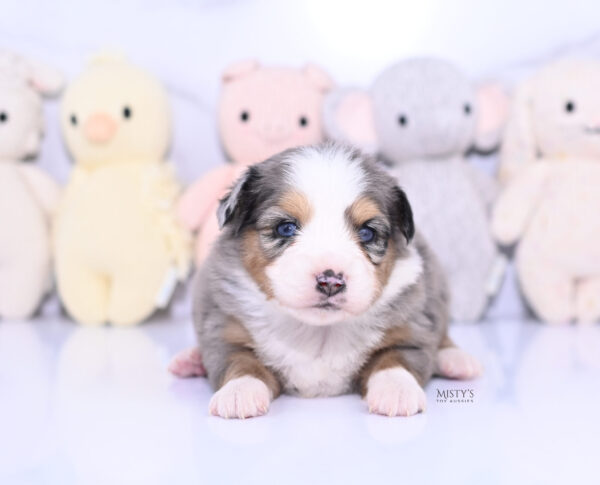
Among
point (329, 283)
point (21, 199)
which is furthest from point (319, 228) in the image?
point (21, 199)

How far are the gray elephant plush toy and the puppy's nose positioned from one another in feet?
4.98

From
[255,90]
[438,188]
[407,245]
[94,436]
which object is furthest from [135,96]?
[94,436]

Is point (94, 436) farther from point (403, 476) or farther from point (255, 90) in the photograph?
point (255, 90)

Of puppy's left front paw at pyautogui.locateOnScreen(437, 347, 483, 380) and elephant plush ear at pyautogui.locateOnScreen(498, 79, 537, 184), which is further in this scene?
elephant plush ear at pyautogui.locateOnScreen(498, 79, 537, 184)

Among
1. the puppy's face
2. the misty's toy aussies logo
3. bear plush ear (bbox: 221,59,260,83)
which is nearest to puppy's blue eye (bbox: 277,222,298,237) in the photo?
the puppy's face

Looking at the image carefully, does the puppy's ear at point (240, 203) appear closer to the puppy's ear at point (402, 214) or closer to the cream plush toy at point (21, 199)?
the puppy's ear at point (402, 214)

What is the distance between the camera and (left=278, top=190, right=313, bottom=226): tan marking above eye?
1.89 meters

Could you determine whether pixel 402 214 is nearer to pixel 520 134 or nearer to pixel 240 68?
pixel 520 134

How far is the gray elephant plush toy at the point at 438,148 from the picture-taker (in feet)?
10.6

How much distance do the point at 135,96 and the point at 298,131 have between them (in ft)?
2.36

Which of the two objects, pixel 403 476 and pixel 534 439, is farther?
pixel 534 439

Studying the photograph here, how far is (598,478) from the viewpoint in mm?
1407

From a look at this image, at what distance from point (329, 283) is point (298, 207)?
25 centimetres

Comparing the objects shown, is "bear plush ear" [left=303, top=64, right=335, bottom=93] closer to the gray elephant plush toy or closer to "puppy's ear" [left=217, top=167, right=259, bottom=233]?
the gray elephant plush toy
